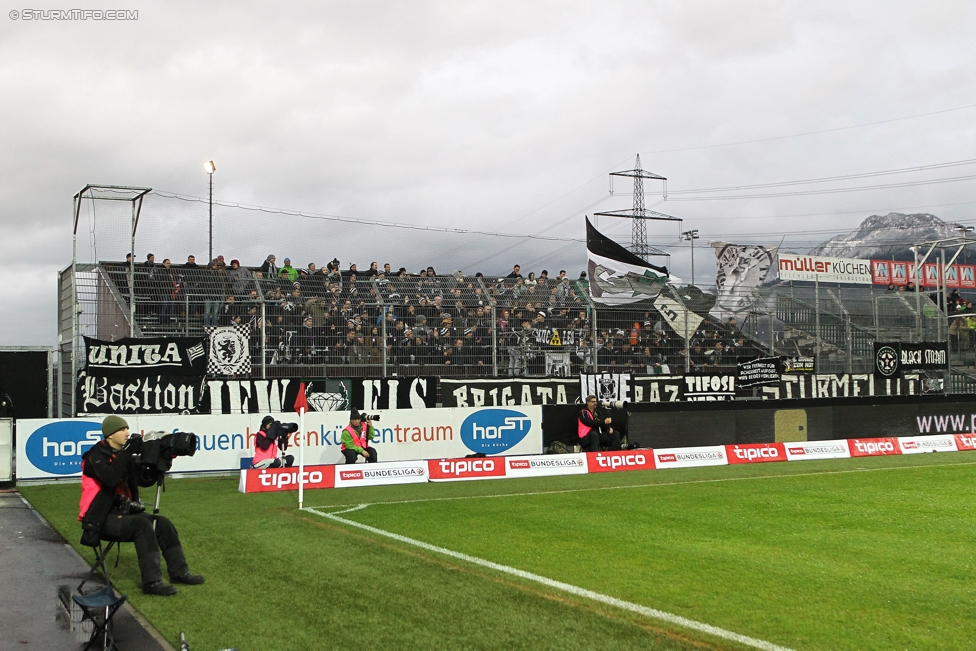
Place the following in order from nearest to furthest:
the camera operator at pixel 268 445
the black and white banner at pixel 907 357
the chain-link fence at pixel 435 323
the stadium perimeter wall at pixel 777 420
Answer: the camera operator at pixel 268 445 → the chain-link fence at pixel 435 323 → the stadium perimeter wall at pixel 777 420 → the black and white banner at pixel 907 357

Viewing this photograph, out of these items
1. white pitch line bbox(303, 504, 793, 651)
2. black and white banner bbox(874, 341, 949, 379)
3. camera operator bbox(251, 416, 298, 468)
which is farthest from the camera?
black and white banner bbox(874, 341, 949, 379)

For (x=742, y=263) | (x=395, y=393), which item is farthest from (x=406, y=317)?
(x=742, y=263)

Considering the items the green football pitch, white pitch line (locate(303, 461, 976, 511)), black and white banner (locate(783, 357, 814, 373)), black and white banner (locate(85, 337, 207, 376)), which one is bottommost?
white pitch line (locate(303, 461, 976, 511))

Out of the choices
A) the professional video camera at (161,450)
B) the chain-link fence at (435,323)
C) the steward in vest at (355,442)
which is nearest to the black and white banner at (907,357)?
the chain-link fence at (435,323)

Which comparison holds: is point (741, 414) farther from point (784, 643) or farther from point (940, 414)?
point (784, 643)

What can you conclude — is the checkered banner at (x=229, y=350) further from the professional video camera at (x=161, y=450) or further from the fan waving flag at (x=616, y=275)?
the professional video camera at (x=161, y=450)

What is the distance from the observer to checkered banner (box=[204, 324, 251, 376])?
2100cm

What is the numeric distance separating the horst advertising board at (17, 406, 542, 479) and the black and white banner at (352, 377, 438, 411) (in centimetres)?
64

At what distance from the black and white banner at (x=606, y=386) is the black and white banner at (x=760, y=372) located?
12.1 ft

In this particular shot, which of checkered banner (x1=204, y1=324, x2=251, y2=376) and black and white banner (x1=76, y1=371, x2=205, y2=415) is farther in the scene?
checkered banner (x1=204, y1=324, x2=251, y2=376)

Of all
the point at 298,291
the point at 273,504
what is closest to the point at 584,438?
the point at 298,291

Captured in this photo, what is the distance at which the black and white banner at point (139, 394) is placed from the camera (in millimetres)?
19641

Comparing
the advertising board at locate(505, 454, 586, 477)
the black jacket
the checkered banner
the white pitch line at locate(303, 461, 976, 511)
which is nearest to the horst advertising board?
the checkered banner

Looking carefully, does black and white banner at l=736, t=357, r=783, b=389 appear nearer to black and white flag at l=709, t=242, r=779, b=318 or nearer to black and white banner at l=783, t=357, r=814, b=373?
black and white banner at l=783, t=357, r=814, b=373
